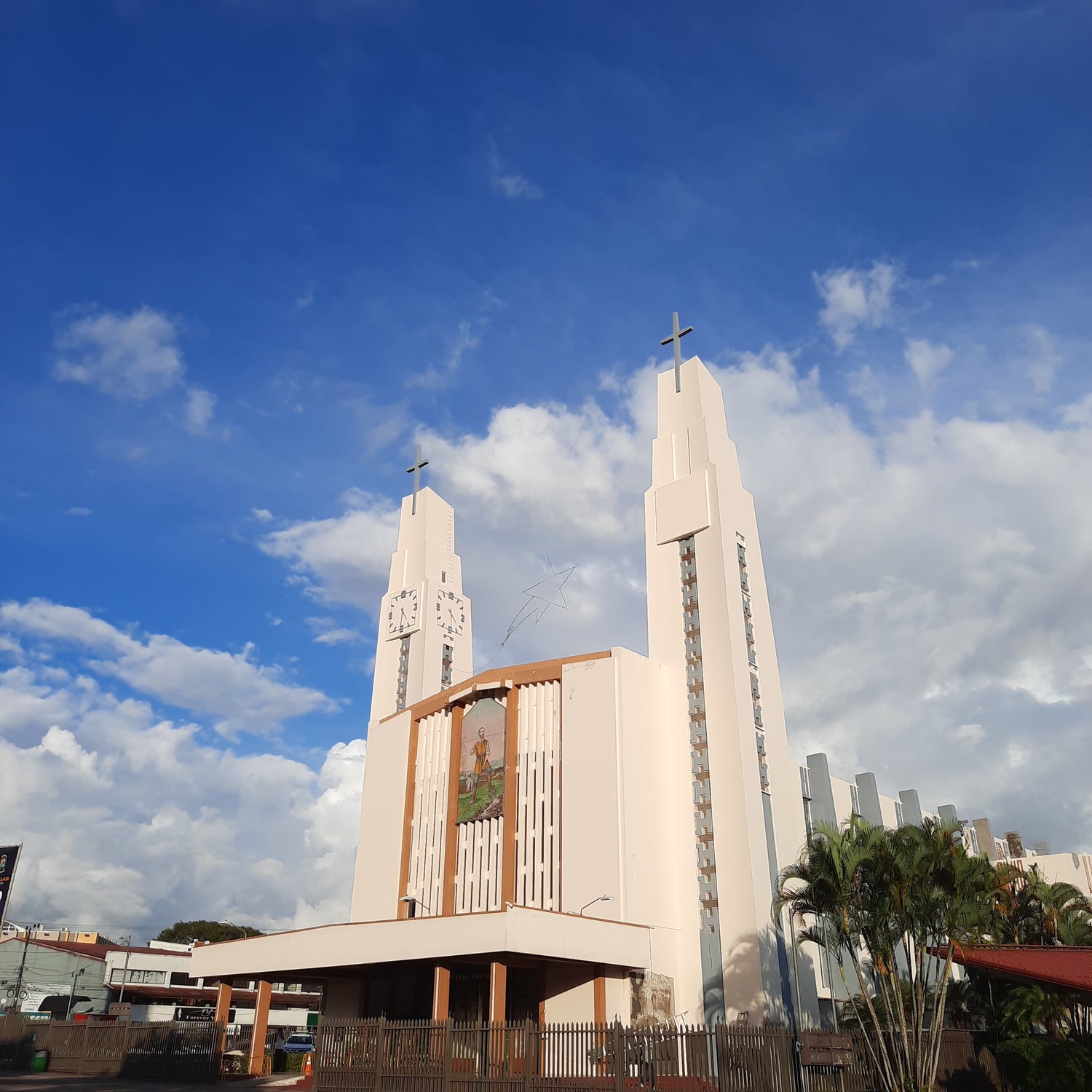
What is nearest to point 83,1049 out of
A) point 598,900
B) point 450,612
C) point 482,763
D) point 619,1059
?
point 482,763

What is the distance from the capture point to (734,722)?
43.3 metres

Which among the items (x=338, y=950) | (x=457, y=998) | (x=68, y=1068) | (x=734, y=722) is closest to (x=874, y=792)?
(x=734, y=722)

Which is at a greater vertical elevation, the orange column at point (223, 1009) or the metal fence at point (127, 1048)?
the orange column at point (223, 1009)

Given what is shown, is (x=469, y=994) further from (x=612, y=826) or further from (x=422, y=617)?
(x=422, y=617)

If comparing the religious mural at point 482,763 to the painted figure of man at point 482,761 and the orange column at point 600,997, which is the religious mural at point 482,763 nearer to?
the painted figure of man at point 482,761

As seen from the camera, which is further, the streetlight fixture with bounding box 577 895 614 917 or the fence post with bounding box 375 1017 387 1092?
the streetlight fixture with bounding box 577 895 614 917

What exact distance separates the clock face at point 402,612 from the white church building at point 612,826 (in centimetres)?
1259

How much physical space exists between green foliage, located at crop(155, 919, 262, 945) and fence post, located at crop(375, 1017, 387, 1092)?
93.1 meters

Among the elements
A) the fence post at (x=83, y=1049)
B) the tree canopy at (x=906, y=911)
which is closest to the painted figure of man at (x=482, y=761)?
the tree canopy at (x=906, y=911)

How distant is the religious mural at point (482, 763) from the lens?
149ft

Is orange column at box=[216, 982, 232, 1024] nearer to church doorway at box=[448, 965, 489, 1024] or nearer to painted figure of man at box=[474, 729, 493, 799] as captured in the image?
church doorway at box=[448, 965, 489, 1024]

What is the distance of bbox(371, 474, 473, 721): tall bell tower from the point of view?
64625 mm

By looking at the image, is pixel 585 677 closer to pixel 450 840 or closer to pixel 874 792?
pixel 450 840

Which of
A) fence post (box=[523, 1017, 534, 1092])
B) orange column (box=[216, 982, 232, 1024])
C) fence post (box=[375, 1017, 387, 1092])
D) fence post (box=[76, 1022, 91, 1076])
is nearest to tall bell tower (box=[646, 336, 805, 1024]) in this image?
fence post (box=[523, 1017, 534, 1092])
